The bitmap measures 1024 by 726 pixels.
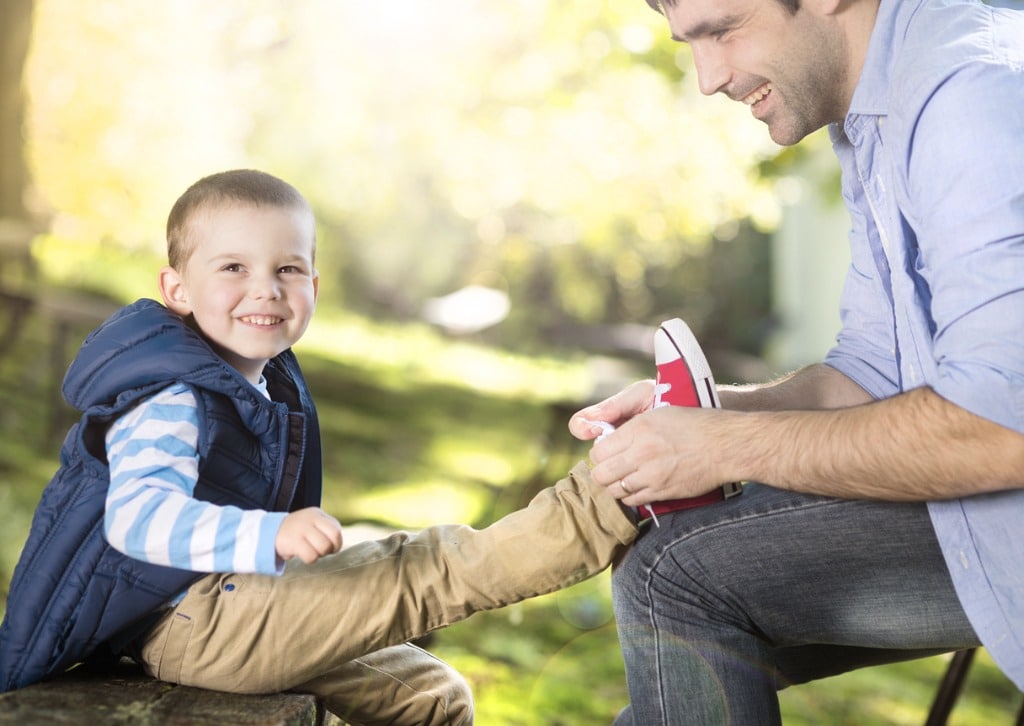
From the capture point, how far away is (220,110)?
313 inches

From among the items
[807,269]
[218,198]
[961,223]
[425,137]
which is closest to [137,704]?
[218,198]

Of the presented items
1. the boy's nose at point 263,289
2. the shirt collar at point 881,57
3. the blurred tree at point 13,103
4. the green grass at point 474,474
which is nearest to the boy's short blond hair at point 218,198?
the boy's nose at point 263,289

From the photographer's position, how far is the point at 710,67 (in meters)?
1.71

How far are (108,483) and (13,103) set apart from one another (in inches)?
211

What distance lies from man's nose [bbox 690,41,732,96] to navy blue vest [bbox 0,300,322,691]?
89 cm

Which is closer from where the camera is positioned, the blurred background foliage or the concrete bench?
the concrete bench

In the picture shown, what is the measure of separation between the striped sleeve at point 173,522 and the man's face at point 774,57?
1023 millimetres

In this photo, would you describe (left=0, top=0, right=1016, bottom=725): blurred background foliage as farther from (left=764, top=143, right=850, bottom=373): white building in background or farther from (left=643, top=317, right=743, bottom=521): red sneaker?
(left=643, top=317, right=743, bottom=521): red sneaker

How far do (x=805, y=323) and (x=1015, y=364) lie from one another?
342 inches

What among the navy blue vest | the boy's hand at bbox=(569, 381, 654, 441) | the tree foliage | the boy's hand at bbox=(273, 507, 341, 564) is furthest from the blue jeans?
the tree foliage

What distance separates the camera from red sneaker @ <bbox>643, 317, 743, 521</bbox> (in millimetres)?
1479

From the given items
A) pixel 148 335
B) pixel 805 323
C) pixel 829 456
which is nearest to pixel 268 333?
pixel 148 335

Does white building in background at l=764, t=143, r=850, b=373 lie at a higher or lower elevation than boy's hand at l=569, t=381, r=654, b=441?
lower

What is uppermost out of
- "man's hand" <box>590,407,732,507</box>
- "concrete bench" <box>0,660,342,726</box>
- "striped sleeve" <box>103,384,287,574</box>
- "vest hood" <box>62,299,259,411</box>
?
"vest hood" <box>62,299,259,411</box>
